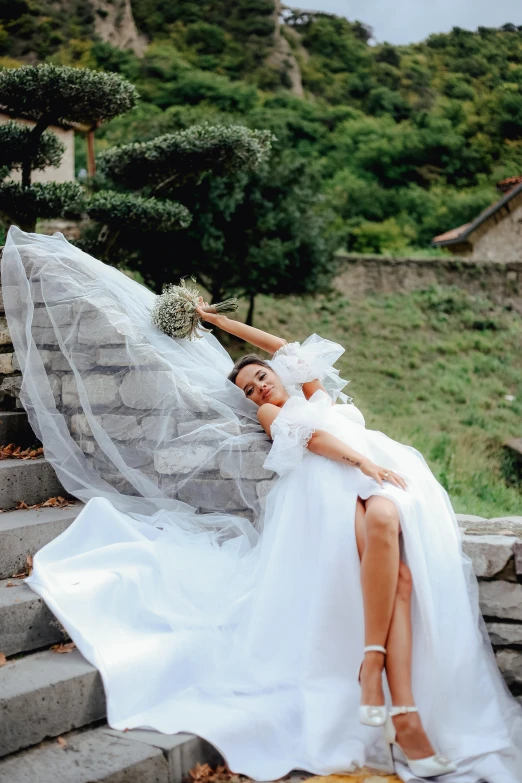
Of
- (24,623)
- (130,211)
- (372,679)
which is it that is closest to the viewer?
(372,679)

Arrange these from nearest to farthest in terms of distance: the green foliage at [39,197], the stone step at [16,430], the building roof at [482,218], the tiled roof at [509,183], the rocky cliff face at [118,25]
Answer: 1. the stone step at [16,430]
2. the green foliage at [39,197]
3. the building roof at [482,218]
4. the tiled roof at [509,183]
5. the rocky cliff face at [118,25]

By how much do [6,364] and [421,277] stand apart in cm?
1585

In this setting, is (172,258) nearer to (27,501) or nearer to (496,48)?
(27,501)

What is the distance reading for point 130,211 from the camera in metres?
8.45

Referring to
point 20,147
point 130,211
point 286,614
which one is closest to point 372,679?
point 286,614

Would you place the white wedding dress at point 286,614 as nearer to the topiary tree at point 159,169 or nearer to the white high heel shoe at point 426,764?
the white high heel shoe at point 426,764

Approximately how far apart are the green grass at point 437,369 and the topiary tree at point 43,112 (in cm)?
513

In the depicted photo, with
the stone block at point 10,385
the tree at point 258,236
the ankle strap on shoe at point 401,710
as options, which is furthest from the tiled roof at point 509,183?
the ankle strap on shoe at point 401,710

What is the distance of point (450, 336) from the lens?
1652 centimetres

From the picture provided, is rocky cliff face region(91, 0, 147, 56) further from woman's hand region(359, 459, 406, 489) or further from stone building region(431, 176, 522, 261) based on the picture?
woman's hand region(359, 459, 406, 489)

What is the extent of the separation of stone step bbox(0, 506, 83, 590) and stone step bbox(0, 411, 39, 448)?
69cm

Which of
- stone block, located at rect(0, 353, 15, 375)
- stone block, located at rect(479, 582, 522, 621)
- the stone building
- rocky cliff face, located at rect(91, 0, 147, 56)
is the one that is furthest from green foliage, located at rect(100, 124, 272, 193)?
rocky cliff face, located at rect(91, 0, 147, 56)

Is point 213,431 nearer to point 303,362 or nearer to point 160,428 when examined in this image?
point 160,428

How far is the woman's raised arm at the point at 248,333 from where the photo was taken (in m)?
3.46
